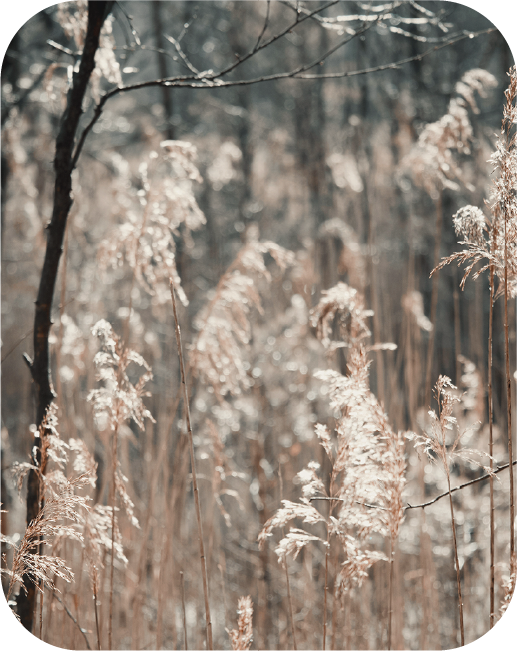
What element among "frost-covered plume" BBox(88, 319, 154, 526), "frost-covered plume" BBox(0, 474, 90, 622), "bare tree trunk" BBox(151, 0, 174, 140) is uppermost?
"bare tree trunk" BBox(151, 0, 174, 140)

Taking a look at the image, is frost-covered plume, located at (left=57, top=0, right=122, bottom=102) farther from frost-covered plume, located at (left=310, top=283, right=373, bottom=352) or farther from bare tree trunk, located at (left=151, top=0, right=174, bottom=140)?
bare tree trunk, located at (left=151, top=0, right=174, bottom=140)

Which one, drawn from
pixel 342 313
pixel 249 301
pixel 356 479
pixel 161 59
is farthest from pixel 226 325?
Result: pixel 161 59

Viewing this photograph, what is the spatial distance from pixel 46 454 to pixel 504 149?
1020mm

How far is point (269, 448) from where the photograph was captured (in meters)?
2.58

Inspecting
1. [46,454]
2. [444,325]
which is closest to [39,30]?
[46,454]

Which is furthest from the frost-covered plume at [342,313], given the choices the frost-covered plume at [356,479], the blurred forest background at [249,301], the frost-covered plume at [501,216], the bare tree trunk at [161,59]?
the bare tree trunk at [161,59]

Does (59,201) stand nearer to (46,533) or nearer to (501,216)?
(46,533)

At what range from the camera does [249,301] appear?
148cm

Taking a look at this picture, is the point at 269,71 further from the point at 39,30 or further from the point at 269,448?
the point at 269,448

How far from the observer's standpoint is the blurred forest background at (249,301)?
4.35ft

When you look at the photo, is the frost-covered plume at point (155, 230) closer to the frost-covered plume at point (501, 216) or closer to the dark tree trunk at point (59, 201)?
the dark tree trunk at point (59, 201)

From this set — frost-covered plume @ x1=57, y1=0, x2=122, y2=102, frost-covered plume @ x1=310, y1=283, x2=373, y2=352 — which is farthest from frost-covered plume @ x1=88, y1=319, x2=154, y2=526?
frost-covered plume @ x1=57, y1=0, x2=122, y2=102

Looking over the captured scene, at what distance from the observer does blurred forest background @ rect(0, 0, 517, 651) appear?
1.33 meters

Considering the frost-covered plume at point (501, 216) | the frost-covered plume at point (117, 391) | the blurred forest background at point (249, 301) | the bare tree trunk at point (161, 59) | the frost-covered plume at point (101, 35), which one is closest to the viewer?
the frost-covered plume at point (501, 216)
